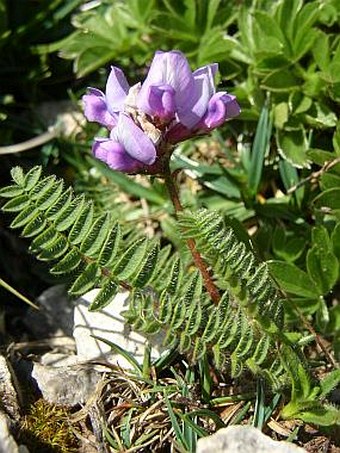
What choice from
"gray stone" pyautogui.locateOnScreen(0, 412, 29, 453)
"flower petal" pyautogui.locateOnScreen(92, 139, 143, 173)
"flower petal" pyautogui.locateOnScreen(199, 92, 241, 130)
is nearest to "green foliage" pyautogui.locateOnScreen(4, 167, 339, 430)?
"flower petal" pyautogui.locateOnScreen(92, 139, 143, 173)

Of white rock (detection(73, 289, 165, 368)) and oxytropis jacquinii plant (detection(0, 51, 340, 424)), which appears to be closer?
oxytropis jacquinii plant (detection(0, 51, 340, 424))

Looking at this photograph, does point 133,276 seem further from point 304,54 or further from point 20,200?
point 304,54

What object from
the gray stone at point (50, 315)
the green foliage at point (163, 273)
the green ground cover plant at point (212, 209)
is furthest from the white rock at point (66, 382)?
the gray stone at point (50, 315)

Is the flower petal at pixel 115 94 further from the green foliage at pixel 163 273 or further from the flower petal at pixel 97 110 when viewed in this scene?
the green foliage at pixel 163 273

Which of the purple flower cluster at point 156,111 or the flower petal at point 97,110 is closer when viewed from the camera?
the purple flower cluster at point 156,111

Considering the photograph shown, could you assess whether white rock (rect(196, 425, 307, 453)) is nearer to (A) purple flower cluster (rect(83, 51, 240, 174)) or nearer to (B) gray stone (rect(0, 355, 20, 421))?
(B) gray stone (rect(0, 355, 20, 421))

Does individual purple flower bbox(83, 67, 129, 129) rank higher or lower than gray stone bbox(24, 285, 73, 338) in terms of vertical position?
higher

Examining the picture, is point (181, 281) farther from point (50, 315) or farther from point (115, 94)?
point (50, 315)
